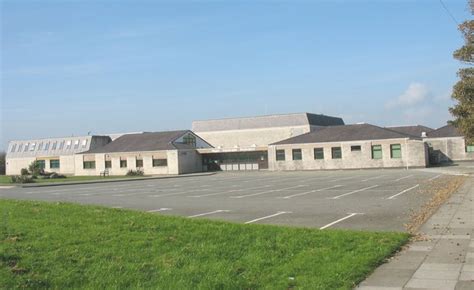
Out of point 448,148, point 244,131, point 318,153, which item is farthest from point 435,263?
point 244,131

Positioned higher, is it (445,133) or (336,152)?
(445,133)

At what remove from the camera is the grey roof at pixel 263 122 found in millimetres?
88312

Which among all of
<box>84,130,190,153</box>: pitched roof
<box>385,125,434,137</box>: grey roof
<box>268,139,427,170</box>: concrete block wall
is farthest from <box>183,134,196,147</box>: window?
<box>385,125,434,137</box>: grey roof

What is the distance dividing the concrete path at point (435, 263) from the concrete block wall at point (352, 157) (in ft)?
153

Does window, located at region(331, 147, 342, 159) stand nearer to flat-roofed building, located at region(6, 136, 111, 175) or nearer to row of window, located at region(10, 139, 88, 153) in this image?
flat-roofed building, located at region(6, 136, 111, 175)

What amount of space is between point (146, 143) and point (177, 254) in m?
66.3

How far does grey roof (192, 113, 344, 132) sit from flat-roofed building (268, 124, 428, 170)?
2220 cm

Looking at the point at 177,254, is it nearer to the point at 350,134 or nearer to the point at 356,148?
the point at 356,148

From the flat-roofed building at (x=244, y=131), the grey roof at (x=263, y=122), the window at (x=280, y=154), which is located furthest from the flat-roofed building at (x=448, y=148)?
the grey roof at (x=263, y=122)

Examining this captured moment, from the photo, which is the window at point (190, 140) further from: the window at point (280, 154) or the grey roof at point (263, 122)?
the grey roof at point (263, 122)

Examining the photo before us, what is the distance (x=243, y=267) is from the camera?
737cm

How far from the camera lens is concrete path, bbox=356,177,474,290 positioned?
663cm

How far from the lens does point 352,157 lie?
2365 inches

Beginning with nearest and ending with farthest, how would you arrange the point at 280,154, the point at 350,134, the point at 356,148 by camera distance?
the point at 356,148 < the point at 350,134 < the point at 280,154
